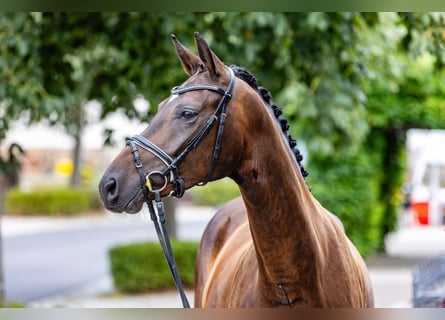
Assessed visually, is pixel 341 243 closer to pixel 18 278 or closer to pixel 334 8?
pixel 334 8

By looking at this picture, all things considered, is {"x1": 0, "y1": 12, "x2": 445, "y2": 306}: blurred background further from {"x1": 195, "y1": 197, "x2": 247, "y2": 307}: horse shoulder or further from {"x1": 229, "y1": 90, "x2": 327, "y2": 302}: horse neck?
{"x1": 229, "y1": 90, "x2": 327, "y2": 302}: horse neck

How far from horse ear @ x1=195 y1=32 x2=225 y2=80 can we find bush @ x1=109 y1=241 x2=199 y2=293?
9.19 metres

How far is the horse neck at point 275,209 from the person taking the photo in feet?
10.3

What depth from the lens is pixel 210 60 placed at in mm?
3035

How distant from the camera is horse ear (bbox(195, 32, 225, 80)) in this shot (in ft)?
9.72

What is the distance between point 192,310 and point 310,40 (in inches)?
180

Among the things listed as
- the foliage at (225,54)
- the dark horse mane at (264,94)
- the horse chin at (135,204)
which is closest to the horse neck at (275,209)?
the dark horse mane at (264,94)

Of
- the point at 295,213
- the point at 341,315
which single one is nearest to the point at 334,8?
the point at 295,213

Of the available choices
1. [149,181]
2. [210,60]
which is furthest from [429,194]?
[149,181]

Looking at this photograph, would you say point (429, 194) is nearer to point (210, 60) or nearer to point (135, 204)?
point (210, 60)

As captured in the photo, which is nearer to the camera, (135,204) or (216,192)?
→ (135,204)

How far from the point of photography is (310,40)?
23.8 ft

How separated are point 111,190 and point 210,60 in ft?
1.96

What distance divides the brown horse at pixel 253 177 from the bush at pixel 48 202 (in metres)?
25.1
